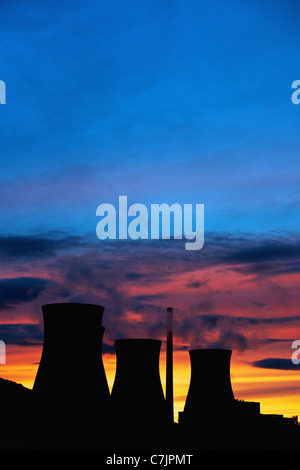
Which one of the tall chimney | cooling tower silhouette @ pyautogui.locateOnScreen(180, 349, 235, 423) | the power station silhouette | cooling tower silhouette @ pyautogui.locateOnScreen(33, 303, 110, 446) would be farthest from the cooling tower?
cooling tower silhouette @ pyautogui.locateOnScreen(33, 303, 110, 446)

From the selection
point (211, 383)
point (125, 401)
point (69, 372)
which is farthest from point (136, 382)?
point (69, 372)

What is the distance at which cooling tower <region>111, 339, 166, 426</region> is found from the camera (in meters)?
18.4

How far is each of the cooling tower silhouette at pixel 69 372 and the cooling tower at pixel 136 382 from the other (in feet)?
16.3

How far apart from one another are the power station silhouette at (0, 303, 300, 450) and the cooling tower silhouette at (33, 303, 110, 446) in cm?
2

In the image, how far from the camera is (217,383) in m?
22.8

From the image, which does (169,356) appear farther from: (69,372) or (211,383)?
(69,372)

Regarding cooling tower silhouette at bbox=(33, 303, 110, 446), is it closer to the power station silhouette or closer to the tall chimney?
the power station silhouette

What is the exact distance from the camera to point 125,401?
1870 cm

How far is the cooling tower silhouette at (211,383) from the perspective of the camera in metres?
22.6

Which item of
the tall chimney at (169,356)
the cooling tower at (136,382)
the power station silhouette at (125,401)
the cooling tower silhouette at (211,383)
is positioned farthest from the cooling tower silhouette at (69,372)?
the tall chimney at (169,356)

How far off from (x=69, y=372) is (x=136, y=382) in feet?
19.3

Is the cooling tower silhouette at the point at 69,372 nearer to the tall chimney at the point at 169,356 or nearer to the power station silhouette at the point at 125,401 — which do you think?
the power station silhouette at the point at 125,401

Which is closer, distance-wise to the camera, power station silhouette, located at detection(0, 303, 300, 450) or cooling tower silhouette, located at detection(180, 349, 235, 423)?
power station silhouette, located at detection(0, 303, 300, 450)

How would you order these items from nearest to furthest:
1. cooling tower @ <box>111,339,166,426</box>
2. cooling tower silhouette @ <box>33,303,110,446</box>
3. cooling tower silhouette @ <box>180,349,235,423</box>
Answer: cooling tower silhouette @ <box>33,303,110,446</box>, cooling tower @ <box>111,339,166,426</box>, cooling tower silhouette @ <box>180,349,235,423</box>
